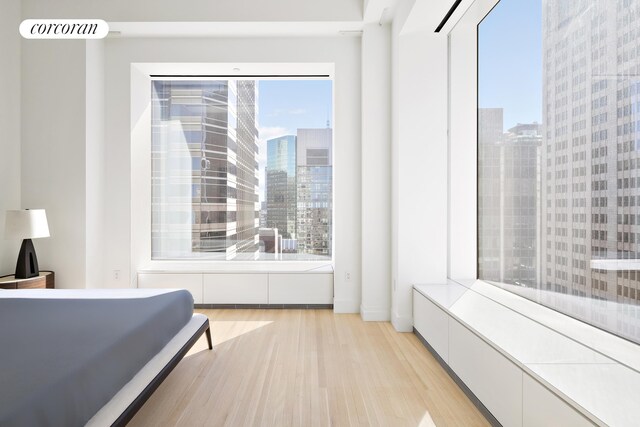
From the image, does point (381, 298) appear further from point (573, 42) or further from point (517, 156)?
point (573, 42)

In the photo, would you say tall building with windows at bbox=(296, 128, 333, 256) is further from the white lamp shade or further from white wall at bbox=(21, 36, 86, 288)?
the white lamp shade

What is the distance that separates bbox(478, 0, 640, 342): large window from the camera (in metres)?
1.81

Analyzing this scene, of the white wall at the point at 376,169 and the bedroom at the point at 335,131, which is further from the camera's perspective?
the white wall at the point at 376,169

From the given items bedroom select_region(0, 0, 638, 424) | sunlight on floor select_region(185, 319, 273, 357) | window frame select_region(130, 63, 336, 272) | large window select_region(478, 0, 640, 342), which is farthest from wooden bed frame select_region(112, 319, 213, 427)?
large window select_region(478, 0, 640, 342)

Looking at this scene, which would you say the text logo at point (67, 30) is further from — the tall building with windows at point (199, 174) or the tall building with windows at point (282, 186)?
the tall building with windows at point (282, 186)

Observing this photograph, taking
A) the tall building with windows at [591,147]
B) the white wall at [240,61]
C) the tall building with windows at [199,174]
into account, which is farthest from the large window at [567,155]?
the tall building with windows at [199,174]

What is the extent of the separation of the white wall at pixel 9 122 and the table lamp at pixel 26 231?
365 mm

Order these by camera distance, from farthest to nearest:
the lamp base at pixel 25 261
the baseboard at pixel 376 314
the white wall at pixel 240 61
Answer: the white wall at pixel 240 61
the baseboard at pixel 376 314
the lamp base at pixel 25 261

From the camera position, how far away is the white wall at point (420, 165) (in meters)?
3.50

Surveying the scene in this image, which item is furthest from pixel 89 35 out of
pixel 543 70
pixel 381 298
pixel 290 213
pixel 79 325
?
pixel 381 298

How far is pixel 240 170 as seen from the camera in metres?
4.63

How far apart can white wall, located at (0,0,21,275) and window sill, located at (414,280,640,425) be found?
3.99 meters

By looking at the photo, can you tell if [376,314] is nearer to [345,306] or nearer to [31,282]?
[345,306]

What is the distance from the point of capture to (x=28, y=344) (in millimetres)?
1668
